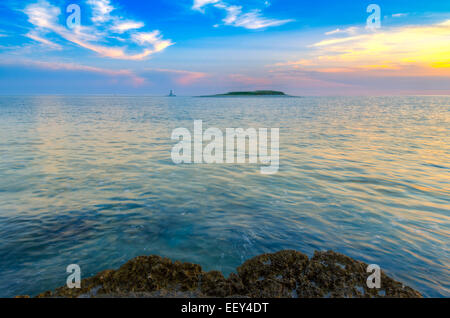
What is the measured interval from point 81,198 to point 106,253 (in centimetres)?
484

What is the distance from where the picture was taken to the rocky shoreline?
196 inches

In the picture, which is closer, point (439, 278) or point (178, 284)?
point (178, 284)

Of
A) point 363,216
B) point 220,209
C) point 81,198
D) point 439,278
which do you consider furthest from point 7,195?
point 439,278

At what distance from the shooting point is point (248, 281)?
545 cm

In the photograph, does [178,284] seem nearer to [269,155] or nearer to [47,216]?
[47,216]

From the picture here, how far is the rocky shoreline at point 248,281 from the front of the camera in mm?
4980

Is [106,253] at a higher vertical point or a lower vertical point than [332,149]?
lower

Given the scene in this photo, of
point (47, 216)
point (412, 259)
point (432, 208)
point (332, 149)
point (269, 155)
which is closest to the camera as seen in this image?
point (412, 259)

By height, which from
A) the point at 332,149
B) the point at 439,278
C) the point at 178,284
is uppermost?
the point at 332,149

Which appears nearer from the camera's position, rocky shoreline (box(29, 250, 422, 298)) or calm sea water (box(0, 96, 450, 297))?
rocky shoreline (box(29, 250, 422, 298))

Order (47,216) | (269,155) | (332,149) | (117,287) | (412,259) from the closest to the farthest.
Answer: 1. (117,287)
2. (412,259)
3. (47,216)
4. (269,155)
5. (332,149)

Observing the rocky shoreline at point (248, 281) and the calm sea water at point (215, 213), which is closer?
the rocky shoreline at point (248, 281)

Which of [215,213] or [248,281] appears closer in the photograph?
[248,281]

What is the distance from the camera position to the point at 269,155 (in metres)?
19.9
